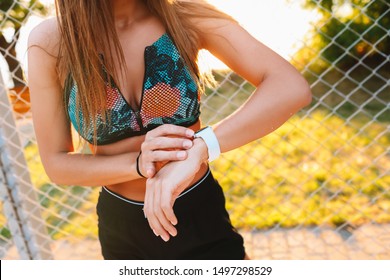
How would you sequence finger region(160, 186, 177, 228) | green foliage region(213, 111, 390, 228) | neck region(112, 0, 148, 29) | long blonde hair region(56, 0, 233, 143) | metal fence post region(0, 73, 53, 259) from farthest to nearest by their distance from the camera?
1. green foliage region(213, 111, 390, 228)
2. metal fence post region(0, 73, 53, 259)
3. neck region(112, 0, 148, 29)
4. long blonde hair region(56, 0, 233, 143)
5. finger region(160, 186, 177, 228)

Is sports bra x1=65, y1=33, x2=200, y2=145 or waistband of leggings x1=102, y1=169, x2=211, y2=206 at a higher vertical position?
sports bra x1=65, y1=33, x2=200, y2=145

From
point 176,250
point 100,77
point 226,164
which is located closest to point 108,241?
point 176,250

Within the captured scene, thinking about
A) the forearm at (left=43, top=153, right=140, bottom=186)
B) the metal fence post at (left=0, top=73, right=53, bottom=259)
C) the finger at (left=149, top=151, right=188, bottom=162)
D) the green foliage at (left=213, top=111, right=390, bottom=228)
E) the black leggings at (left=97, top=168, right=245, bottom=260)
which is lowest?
the green foliage at (left=213, top=111, right=390, bottom=228)

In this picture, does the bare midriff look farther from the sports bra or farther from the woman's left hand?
the woman's left hand

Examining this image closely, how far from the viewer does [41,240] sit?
294 centimetres

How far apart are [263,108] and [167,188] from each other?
36 cm

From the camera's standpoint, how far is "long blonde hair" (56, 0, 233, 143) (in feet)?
4.59

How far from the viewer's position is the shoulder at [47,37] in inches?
56.6

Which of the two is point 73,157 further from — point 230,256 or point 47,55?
point 230,256

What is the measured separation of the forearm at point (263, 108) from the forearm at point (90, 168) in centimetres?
29

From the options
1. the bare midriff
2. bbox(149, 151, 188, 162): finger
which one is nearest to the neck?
the bare midriff

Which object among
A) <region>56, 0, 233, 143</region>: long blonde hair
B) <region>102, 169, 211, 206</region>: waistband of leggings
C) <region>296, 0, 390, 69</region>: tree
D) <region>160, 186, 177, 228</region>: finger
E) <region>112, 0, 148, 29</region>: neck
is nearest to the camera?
<region>160, 186, 177, 228</region>: finger

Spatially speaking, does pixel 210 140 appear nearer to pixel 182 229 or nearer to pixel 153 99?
pixel 153 99

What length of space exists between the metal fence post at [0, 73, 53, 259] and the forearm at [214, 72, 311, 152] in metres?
1.67
